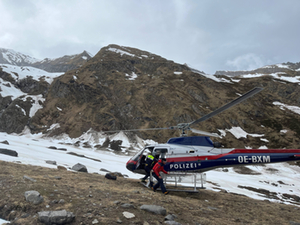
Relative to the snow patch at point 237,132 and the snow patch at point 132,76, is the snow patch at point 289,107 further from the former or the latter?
the snow patch at point 132,76

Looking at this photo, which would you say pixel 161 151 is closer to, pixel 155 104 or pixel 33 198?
pixel 33 198

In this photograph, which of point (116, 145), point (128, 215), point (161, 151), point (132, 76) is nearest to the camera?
point (128, 215)

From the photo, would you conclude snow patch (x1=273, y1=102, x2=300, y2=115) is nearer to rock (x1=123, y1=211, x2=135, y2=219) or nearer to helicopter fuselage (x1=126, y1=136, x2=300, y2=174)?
helicopter fuselage (x1=126, y1=136, x2=300, y2=174)

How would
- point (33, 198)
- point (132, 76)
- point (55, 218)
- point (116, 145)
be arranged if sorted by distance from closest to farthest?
point (55, 218)
point (33, 198)
point (116, 145)
point (132, 76)

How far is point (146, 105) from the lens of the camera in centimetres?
6419

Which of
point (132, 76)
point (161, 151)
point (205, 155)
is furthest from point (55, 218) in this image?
point (132, 76)

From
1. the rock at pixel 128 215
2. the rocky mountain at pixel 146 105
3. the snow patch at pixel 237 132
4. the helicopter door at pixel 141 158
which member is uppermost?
the rocky mountain at pixel 146 105

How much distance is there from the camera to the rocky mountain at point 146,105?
55.8 meters

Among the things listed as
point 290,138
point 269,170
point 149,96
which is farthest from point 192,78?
point 269,170

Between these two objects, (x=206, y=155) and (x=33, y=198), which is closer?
(x=33, y=198)

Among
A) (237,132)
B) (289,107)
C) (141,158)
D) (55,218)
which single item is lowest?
(55,218)

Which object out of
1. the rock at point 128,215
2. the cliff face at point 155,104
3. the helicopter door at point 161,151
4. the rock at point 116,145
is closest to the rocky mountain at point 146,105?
the cliff face at point 155,104

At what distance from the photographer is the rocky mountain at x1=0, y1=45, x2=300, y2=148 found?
55750 millimetres

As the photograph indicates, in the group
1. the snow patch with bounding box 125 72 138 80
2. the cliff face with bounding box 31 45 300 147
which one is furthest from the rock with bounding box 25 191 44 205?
the snow patch with bounding box 125 72 138 80
